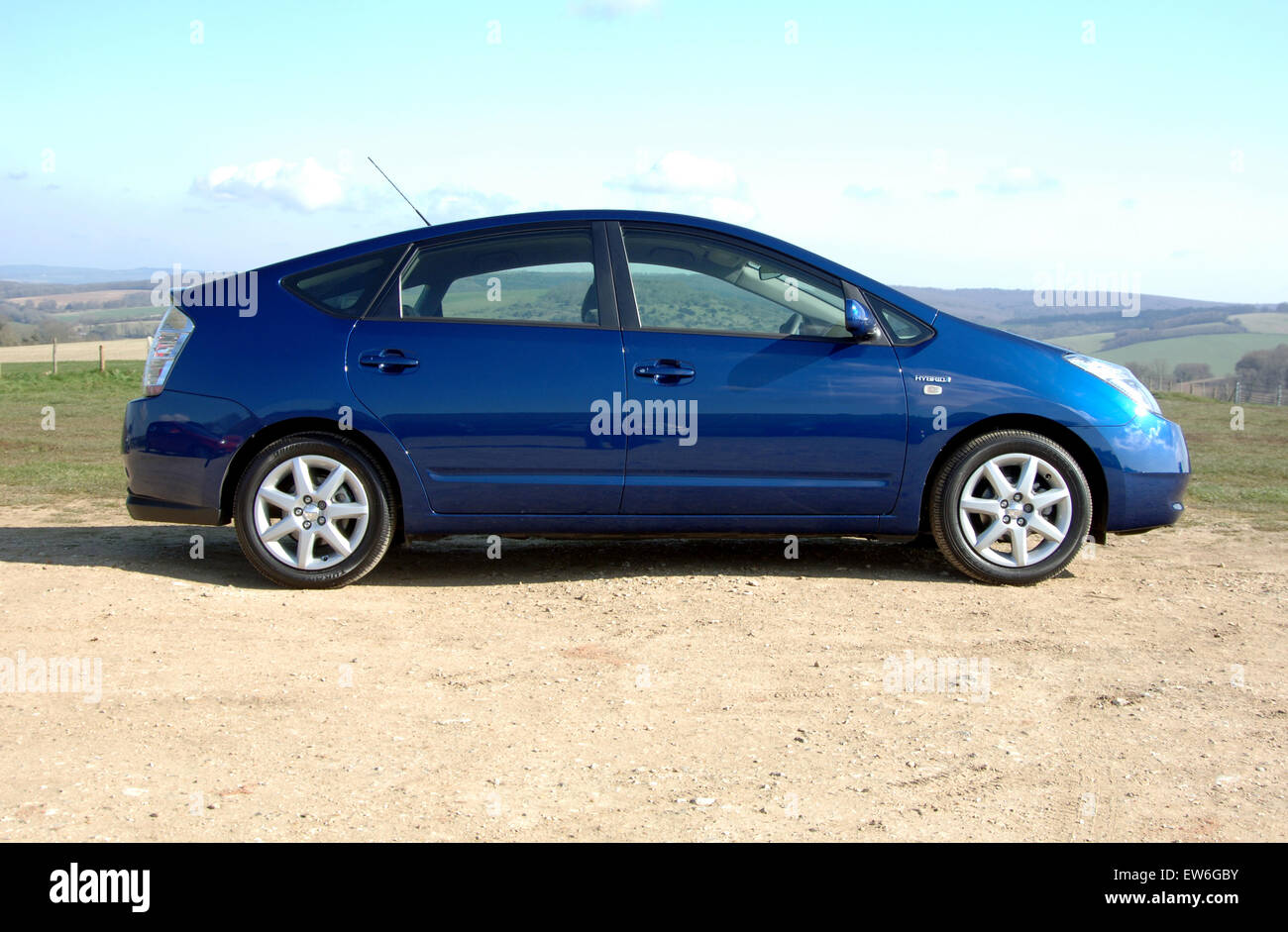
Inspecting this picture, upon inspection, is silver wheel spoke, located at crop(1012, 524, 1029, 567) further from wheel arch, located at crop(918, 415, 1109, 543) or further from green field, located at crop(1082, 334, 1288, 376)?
green field, located at crop(1082, 334, 1288, 376)

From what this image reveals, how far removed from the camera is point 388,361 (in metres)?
5.66

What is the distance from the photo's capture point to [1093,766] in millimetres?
3521

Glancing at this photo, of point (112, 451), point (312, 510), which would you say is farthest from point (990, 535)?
point (112, 451)

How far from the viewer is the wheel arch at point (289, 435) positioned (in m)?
5.71

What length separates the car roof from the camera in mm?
5879

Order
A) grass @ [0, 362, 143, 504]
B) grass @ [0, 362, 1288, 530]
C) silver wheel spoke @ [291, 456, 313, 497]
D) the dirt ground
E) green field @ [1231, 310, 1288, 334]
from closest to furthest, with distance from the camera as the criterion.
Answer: the dirt ground
silver wheel spoke @ [291, 456, 313, 497]
grass @ [0, 362, 1288, 530]
grass @ [0, 362, 143, 504]
green field @ [1231, 310, 1288, 334]

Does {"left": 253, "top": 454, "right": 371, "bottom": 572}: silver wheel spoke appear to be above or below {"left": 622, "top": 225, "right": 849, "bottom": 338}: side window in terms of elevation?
below

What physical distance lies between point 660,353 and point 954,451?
4.92 feet

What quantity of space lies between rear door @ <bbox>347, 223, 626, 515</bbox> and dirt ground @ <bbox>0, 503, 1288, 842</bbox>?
497mm

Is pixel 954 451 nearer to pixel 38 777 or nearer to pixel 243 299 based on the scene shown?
pixel 243 299

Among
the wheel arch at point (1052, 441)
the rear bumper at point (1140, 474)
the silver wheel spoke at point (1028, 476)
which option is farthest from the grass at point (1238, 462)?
the silver wheel spoke at point (1028, 476)

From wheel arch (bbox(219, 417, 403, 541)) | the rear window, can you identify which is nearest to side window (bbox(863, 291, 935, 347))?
the rear window

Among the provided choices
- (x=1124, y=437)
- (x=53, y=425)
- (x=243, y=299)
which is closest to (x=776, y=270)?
(x=1124, y=437)

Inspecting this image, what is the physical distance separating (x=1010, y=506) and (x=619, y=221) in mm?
2356
